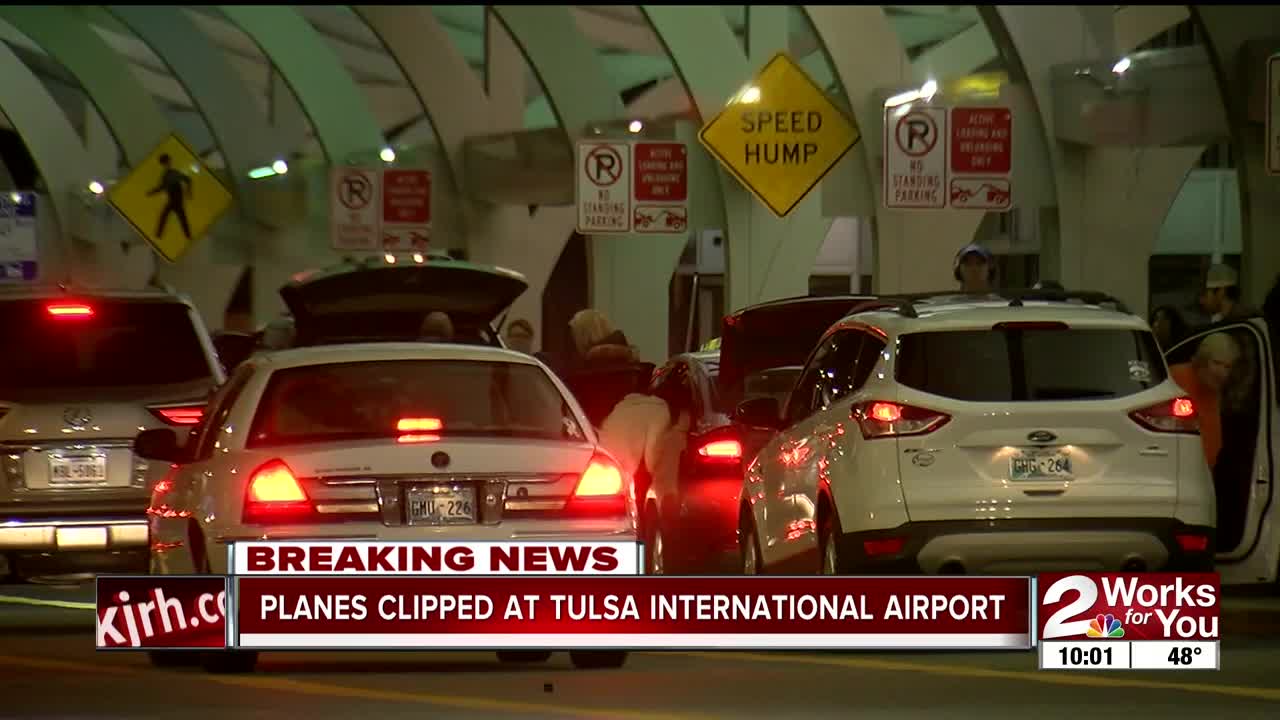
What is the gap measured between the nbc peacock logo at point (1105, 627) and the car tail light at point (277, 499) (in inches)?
149

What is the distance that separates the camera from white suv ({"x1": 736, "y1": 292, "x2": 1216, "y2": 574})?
15.0 meters

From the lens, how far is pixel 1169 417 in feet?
49.7

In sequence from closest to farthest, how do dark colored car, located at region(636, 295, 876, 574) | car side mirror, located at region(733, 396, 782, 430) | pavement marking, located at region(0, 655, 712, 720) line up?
Result: pavement marking, located at region(0, 655, 712, 720) < car side mirror, located at region(733, 396, 782, 430) < dark colored car, located at region(636, 295, 876, 574)

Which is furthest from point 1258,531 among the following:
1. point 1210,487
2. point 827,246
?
point 827,246

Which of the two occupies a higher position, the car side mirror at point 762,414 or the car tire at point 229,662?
the car side mirror at point 762,414

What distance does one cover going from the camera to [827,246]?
5747cm

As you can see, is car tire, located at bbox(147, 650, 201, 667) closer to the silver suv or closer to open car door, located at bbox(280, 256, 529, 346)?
the silver suv

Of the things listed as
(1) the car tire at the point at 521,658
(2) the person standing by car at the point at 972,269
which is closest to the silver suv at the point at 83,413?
(1) the car tire at the point at 521,658

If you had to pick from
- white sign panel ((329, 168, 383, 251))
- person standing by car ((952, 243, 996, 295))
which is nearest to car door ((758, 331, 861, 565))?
person standing by car ((952, 243, 996, 295))

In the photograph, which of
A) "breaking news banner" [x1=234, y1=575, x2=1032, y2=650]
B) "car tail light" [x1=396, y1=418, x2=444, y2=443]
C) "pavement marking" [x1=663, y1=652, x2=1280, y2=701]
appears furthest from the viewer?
"car tail light" [x1=396, y1=418, x2=444, y2=443]

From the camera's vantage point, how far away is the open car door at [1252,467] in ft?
52.0

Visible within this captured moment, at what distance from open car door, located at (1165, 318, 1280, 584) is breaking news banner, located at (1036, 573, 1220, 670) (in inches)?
186

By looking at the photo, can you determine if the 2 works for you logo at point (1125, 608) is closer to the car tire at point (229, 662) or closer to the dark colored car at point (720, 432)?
the car tire at point (229, 662)

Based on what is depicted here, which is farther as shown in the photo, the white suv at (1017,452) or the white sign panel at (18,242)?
the white sign panel at (18,242)
